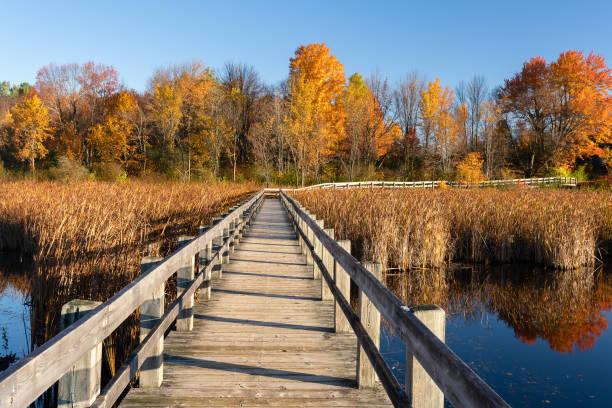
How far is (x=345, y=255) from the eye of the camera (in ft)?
11.4

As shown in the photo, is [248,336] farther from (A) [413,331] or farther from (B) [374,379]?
(A) [413,331]

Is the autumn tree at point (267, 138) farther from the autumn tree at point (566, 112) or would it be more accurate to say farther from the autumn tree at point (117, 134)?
the autumn tree at point (566, 112)

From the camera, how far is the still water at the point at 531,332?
542cm

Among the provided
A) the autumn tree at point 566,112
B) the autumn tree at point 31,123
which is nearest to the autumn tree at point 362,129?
the autumn tree at point 566,112

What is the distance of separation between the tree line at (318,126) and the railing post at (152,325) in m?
35.7

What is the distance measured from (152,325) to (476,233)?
34.9 feet

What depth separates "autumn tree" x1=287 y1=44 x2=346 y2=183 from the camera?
132ft

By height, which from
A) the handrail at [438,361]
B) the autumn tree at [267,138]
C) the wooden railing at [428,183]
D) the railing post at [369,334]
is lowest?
the railing post at [369,334]

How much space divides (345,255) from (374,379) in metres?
1.03

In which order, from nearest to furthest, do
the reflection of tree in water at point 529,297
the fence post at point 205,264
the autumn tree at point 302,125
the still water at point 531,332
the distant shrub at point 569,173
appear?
the fence post at point 205,264, the still water at point 531,332, the reflection of tree in water at point 529,297, the distant shrub at point 569,173, the autumn tree at point 302,125

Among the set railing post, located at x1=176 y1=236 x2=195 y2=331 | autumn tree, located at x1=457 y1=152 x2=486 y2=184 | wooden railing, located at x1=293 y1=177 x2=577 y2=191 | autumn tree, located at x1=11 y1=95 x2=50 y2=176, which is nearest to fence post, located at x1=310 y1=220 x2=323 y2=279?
railing post, located at x1=176 y1=236 x2=195 y2=331

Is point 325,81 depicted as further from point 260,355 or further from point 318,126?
point 260,355

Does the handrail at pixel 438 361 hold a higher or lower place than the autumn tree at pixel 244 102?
lower

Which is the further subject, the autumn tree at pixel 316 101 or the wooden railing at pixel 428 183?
the autumn tree at pixel 316 101
